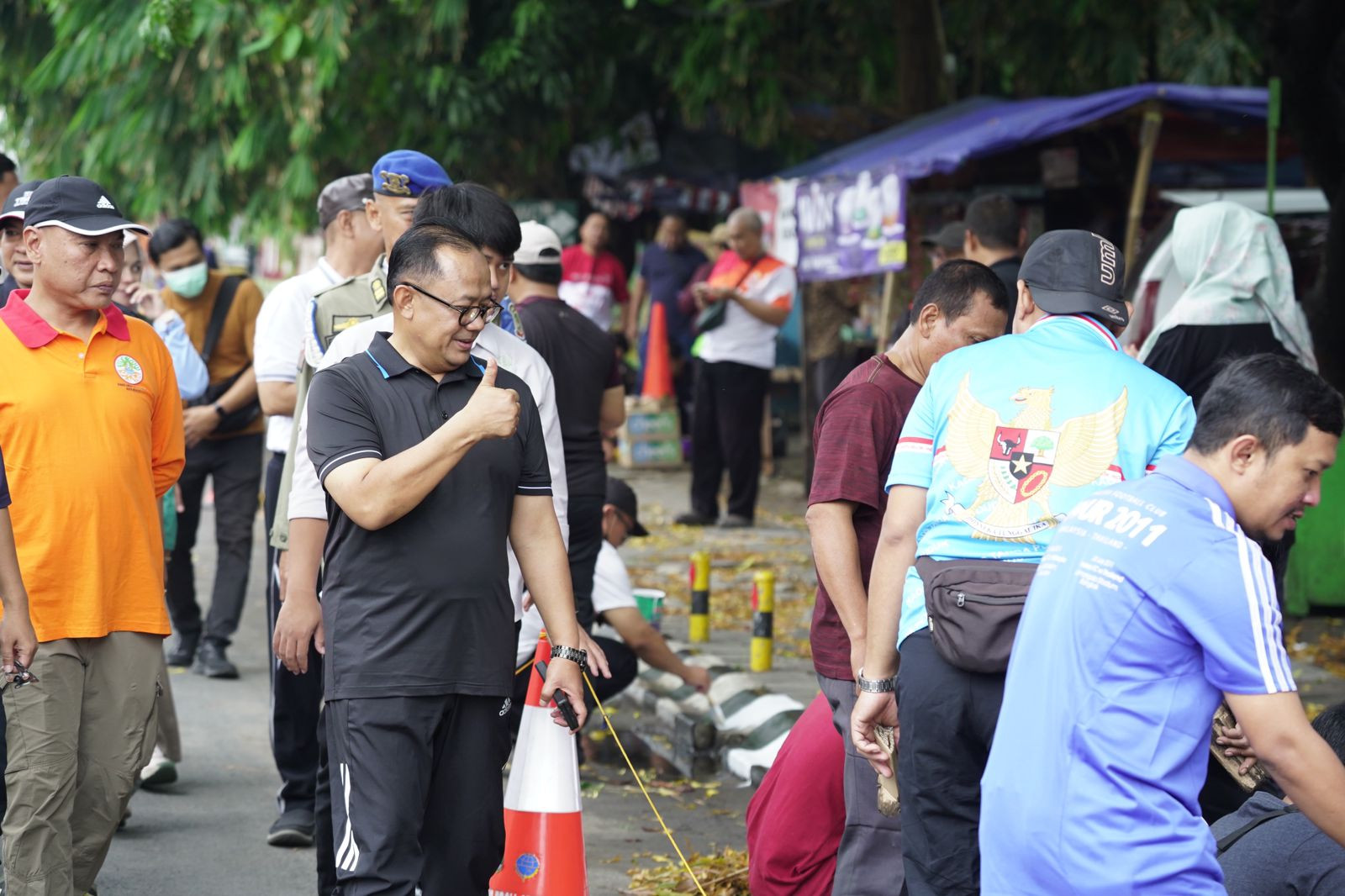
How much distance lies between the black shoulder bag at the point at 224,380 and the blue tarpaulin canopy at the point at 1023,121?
4.21 metres

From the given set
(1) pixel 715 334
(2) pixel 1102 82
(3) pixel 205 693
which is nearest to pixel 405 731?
(3) pixel 205 693

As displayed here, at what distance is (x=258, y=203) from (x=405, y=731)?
39.4 feet

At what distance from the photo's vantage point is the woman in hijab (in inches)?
240

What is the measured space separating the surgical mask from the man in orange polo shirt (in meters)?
3.61

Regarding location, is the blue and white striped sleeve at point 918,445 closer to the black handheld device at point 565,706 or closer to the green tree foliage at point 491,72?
the black handheld device at point 565,706

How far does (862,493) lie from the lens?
4379 mm

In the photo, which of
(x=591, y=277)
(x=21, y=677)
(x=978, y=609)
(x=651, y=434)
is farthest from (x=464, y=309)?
(x=651, y=434)

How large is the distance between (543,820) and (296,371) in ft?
7.39

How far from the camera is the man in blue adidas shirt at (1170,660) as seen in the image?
9.39 ft

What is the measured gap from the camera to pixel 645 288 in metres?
16.5

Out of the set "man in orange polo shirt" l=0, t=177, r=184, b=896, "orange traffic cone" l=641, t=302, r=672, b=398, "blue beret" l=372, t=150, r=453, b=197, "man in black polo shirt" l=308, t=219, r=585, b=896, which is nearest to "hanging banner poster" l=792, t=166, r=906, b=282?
"orange traffic cone" l=641, t=302, r=672, b=398

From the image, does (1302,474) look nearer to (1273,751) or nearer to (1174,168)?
(1273,751)

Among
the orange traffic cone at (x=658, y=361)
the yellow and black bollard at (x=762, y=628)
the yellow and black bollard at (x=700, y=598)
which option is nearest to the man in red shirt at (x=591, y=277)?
the orange traffic cone at (x=658, y=361)

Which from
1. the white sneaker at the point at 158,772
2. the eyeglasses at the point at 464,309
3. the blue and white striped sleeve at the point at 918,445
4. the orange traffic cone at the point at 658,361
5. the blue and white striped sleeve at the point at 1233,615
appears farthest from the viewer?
the orange traffic cone at the point at 658,361
